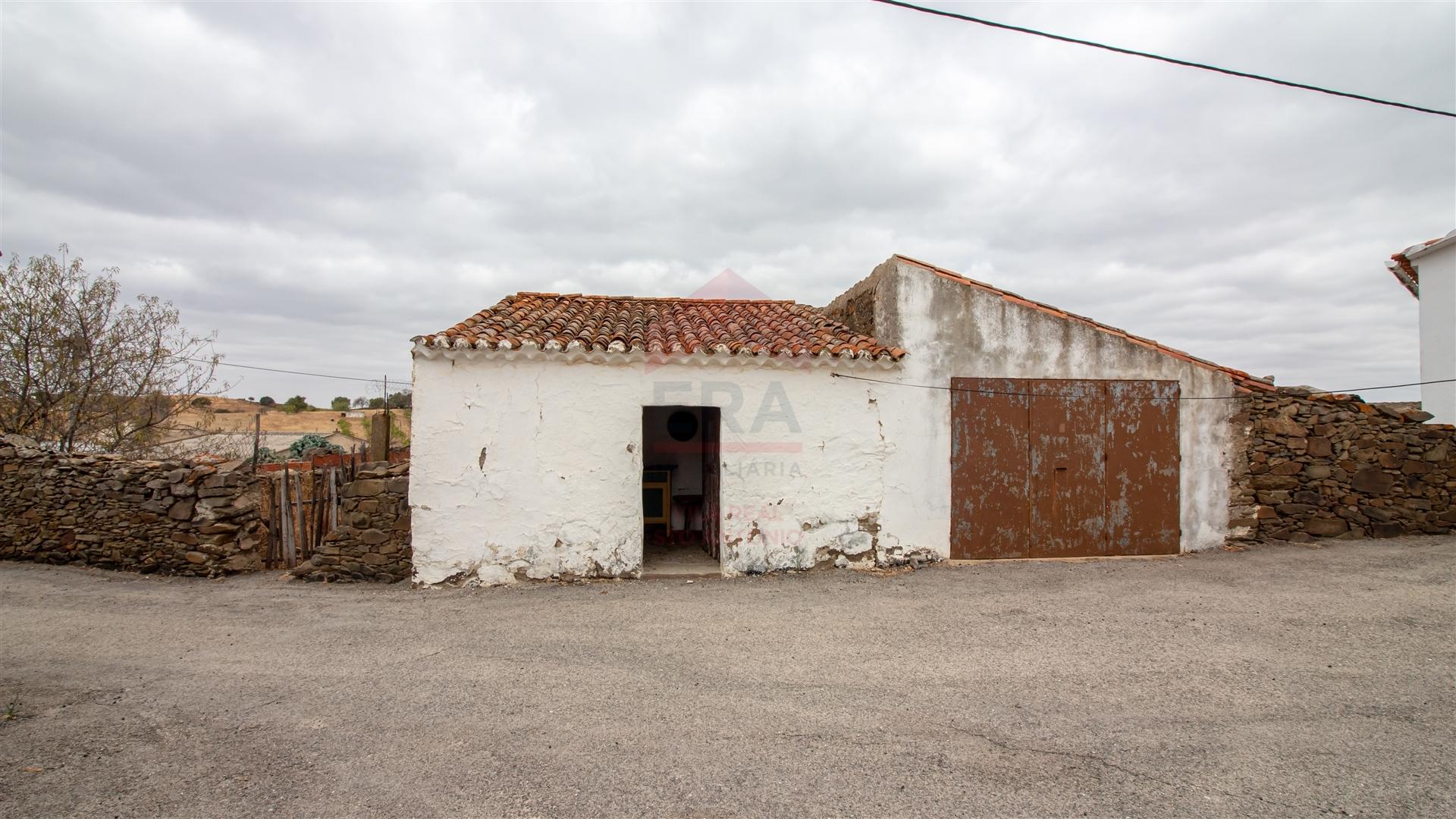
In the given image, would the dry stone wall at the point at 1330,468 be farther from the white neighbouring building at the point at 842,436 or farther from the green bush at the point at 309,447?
the green bush at the point at 309,447

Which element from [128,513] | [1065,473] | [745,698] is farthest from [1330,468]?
[128,513]

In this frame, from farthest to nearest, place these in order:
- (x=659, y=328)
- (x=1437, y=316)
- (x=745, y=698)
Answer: (x=1437, y=316), (x=659, y=328), (x=745, y=698)

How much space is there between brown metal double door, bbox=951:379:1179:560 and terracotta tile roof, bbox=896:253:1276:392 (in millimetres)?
484

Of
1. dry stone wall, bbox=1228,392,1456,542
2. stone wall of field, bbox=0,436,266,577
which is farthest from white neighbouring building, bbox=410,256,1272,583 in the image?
stone wall of field, bbox=0,436,266,577

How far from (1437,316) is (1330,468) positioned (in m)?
7.51

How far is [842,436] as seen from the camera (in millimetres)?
7875

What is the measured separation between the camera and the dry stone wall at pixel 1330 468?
28.0 ft

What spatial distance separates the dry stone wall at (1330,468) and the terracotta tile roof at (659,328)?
201 inches

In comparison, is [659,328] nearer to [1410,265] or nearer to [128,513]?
[128,513]

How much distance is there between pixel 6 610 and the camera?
6367mm

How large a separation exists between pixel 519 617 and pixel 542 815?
3.47 metres

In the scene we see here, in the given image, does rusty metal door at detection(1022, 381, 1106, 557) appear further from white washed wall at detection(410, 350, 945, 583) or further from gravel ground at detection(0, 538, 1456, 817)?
white washed wall at detection(410, 350, 945, 583)

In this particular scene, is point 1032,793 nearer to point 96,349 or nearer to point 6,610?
point 6,610

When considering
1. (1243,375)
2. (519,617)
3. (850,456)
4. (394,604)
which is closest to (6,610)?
(394,604)
